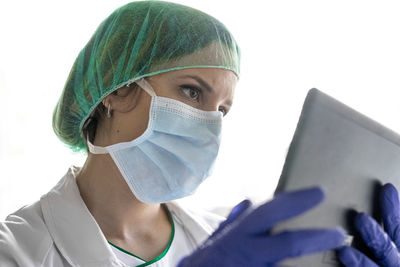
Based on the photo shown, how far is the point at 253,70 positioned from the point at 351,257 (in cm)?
133

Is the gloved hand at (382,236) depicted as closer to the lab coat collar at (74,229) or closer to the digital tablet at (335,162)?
the digital tablet at (335,162)

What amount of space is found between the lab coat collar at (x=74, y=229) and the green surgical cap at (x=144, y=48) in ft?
0.81

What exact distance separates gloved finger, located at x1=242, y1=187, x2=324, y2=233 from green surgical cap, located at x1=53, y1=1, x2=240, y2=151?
63 cm

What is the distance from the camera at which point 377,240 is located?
2.84 ft

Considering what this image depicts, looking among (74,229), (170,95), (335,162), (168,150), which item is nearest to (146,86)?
(170,95)

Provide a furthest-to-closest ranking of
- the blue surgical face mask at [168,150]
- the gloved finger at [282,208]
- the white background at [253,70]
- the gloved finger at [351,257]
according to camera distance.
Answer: the white background at [253,70] → the blue surgical face mask at [168,150] → the gloved finger at [351,257] → the gloved finger at [282,208]

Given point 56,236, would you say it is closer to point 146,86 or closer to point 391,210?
point 146,86

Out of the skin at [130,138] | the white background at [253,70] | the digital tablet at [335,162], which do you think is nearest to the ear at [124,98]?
the skin at [130,138]

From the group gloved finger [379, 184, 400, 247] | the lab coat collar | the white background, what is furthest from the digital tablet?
the white background

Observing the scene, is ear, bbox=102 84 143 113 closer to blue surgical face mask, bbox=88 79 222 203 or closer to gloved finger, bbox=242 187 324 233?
blue surgical face mask, bbox=88 79 222 203

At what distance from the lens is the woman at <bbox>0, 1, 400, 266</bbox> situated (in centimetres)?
119

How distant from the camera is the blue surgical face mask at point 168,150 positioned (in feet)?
3.99

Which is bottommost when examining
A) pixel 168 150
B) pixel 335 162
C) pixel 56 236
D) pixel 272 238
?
pixel 56 236

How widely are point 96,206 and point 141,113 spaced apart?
321 millimetres
